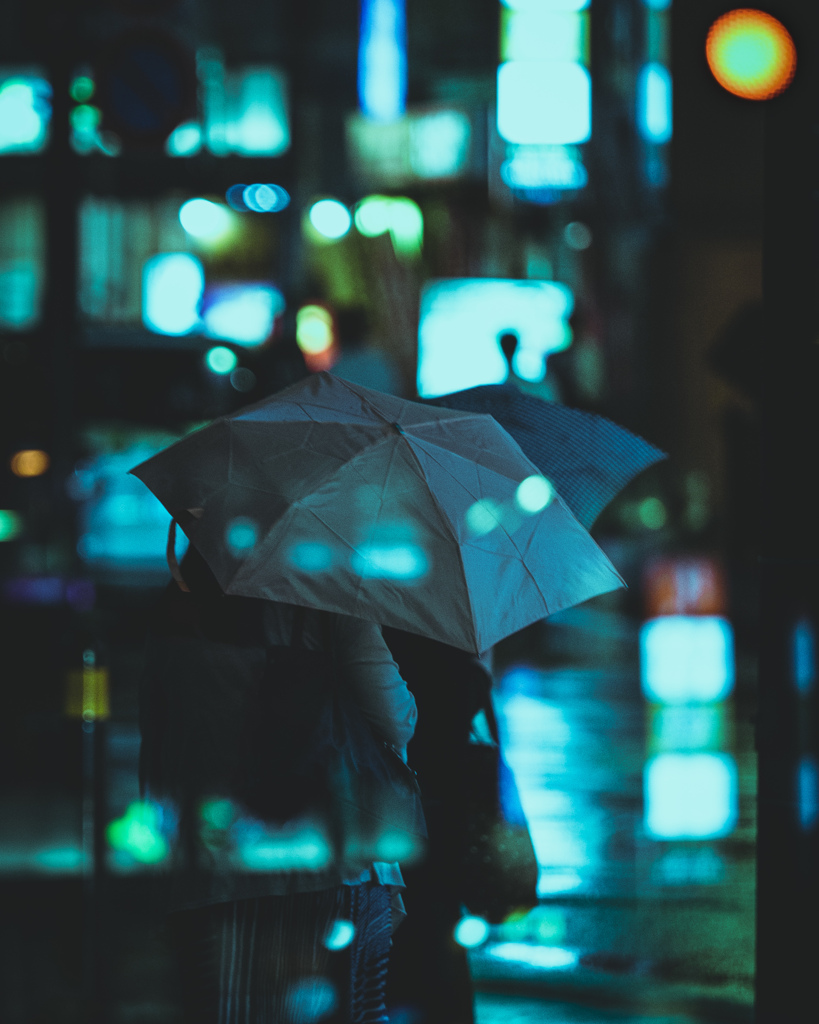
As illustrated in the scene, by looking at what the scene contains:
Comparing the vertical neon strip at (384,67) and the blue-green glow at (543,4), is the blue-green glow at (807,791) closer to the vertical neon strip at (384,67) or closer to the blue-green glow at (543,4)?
the blue-green glow at (543,4)

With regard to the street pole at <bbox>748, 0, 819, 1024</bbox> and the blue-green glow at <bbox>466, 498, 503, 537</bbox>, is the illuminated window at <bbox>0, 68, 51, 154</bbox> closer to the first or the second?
the street pole at <bbox>748, 0, 819, 1024</bbox>

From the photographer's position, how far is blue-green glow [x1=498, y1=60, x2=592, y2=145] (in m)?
19.0

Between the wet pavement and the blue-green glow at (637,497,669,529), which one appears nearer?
the wet pavement

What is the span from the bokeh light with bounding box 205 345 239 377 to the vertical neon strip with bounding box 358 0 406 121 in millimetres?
7388

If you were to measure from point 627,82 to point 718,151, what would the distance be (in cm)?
318

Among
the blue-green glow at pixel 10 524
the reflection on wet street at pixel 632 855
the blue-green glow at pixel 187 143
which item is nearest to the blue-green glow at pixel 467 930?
the reflection on wet street at pixel 632 855

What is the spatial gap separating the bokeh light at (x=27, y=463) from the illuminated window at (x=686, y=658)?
759 cm

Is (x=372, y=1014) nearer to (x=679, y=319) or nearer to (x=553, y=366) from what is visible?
(x=553, y=366)

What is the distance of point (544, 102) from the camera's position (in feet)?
63.4

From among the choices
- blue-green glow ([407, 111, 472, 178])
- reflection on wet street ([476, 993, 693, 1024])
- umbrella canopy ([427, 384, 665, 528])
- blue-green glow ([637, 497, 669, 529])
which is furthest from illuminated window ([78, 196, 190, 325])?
umbrella canopy ([427, 384, 665, 528])

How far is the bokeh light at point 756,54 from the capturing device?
453 cm

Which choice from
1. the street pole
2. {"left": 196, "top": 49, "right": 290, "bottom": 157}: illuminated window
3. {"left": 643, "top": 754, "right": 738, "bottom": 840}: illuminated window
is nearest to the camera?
the street pole

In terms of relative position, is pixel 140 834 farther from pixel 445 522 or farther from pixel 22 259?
pixel 22 259

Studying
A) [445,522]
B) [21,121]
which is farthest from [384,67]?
[445,522]
